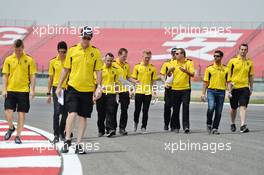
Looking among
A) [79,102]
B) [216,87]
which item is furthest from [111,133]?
[79,102]

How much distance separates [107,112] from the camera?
1274 centimetres

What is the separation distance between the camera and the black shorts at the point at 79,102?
365 inches

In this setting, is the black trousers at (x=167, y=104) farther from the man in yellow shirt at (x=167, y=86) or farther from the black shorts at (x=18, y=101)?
the black shorts at (x=18, y=101)

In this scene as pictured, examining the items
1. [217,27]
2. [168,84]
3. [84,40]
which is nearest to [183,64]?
[168,84]

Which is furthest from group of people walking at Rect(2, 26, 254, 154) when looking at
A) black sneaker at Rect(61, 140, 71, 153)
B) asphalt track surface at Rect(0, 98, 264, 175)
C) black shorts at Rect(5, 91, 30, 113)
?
black sneaker at Rect(61, 140, 71, 153)

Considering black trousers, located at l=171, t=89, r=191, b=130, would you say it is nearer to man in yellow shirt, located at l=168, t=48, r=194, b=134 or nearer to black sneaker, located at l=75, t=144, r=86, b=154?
man in yellow shirt, located at l=168, t=48, r=194, b=134

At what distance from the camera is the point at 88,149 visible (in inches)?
384

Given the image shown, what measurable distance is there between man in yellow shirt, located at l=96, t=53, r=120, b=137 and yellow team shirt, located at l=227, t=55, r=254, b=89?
8.74ft

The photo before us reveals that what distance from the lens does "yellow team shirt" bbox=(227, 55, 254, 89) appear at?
13.7m

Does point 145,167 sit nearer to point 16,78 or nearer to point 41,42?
point 16,78

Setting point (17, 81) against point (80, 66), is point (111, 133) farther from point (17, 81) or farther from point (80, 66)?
point (80, 66)

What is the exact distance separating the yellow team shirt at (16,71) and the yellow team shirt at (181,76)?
3815 millimetres

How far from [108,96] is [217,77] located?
2360 mm

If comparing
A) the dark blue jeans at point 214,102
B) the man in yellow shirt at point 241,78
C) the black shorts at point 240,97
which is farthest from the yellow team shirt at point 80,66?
the black shorts at point 240,97
